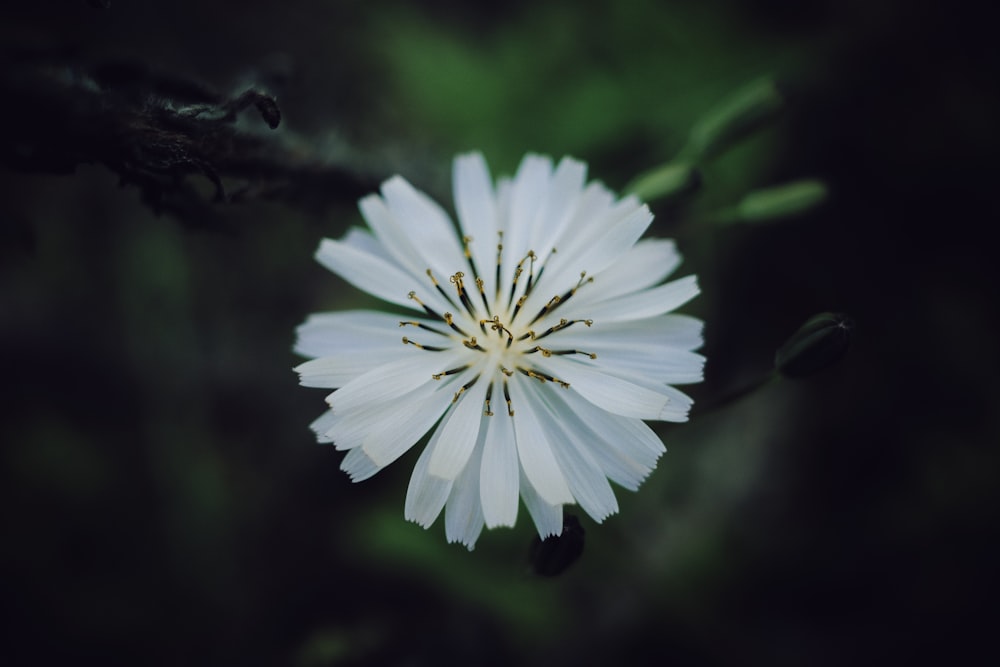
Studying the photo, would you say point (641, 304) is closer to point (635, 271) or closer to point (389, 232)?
point (635, 271)

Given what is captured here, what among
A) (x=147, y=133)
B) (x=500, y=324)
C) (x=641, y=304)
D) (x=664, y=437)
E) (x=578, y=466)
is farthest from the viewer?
(x=664, y=437)

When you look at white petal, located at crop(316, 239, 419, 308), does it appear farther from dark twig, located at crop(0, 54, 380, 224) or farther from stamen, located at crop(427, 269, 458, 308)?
dark twig, located at crop(0, 54, 380, 224)

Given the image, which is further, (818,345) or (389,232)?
(389,232)

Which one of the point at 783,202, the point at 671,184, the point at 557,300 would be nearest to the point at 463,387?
the point at 557,300

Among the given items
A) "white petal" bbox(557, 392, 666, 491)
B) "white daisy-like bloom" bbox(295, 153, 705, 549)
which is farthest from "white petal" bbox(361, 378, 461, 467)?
"white petal" bbox(557, 392, 666, 491)

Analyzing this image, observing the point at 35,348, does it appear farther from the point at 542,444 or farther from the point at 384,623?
the point at 542,444

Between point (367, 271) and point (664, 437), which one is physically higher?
point (367, 271)

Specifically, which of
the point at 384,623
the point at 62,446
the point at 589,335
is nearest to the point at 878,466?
the point at 589,335
